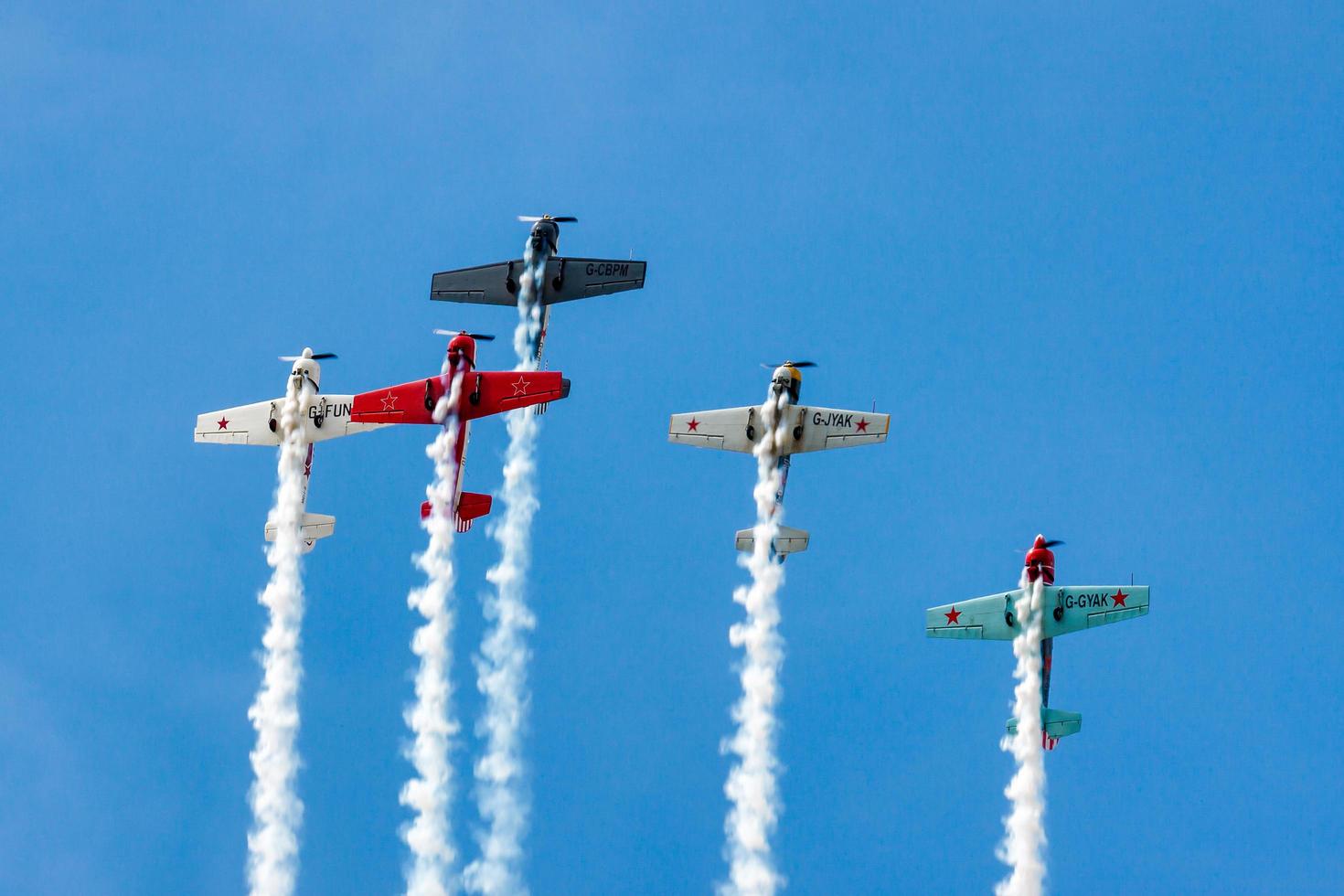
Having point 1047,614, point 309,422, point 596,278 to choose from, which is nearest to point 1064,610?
point 1047,614

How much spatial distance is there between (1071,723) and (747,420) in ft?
41.8

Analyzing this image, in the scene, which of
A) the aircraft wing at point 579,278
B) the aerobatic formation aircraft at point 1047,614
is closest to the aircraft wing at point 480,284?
the aircraft wing at point 579,278

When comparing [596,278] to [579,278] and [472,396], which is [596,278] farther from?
[472,396]

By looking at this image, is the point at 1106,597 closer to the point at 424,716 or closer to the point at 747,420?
the point at 747,420

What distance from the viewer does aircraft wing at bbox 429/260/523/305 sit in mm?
72500

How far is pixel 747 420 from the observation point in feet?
227

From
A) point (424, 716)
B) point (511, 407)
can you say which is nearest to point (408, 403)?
point (511, 407)

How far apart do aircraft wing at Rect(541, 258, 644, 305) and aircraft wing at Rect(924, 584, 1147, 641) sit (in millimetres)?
13860

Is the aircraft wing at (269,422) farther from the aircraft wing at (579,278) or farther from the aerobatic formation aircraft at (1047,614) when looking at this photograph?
the aerobatic formation aircraft at (1047,614)

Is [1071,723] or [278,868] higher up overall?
[1071,723]

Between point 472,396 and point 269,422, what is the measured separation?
25.0 feet

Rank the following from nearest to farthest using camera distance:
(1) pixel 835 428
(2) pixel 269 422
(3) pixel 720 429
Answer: (1) pixel 835 428 < (3) pixel 720 429 < (2) pixel 269 422

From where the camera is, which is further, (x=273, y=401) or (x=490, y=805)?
(x=273, y=401)

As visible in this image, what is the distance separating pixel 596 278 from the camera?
71438 millimetres
